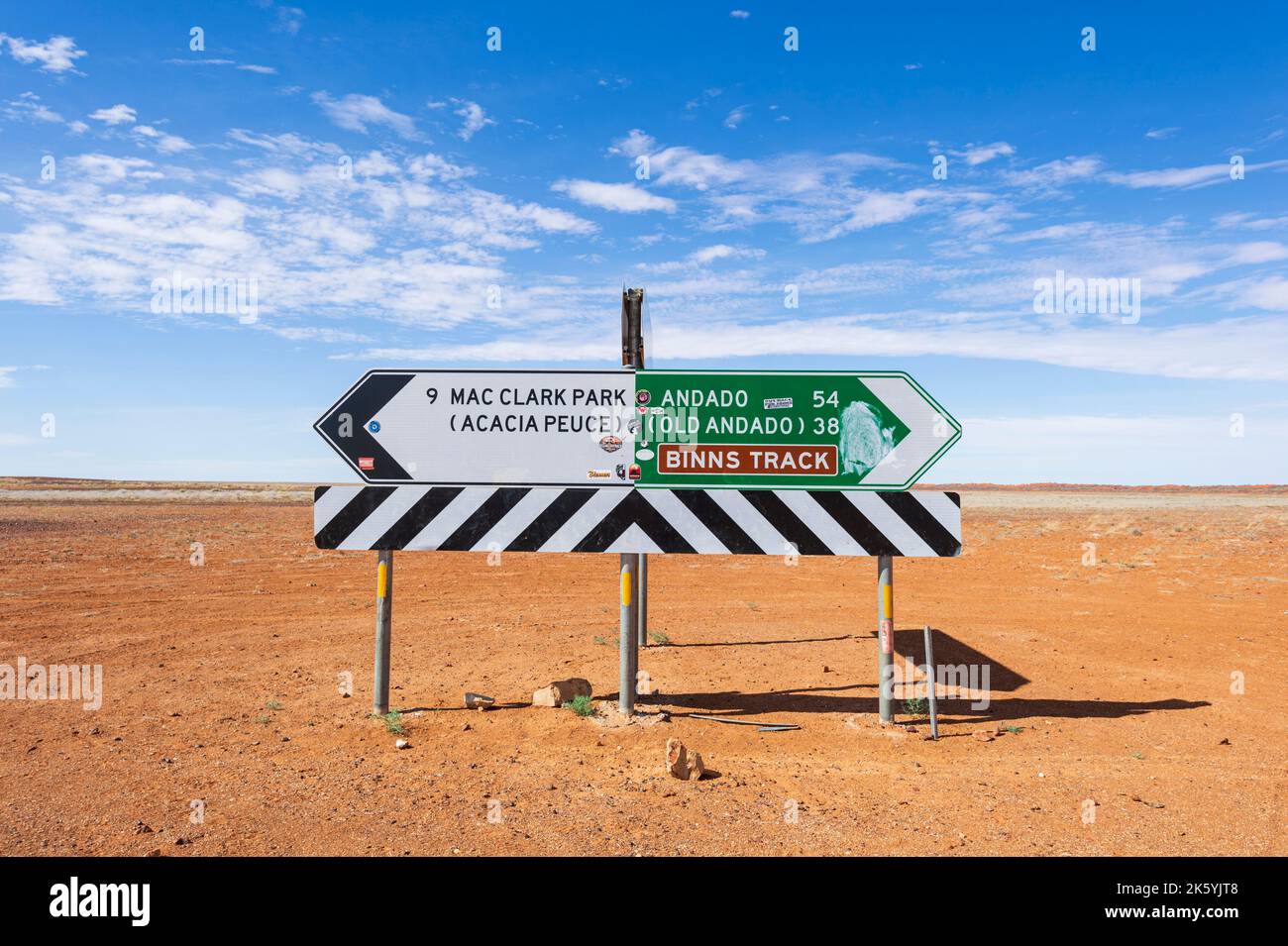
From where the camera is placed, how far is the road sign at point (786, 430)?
632 cm

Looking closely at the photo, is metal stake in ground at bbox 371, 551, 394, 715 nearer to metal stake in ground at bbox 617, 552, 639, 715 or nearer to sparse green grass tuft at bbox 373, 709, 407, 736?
sparse green grass tuft at bbox 373, 709, 407, 736

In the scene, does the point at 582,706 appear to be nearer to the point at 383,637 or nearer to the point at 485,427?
the point at 383,637

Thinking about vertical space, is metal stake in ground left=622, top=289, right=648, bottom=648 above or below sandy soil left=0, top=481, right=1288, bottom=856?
above

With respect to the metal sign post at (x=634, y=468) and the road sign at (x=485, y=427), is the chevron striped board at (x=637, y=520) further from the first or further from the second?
the road sign at (x=485, y=427)

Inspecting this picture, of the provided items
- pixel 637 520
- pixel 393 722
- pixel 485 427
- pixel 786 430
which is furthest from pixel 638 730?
pixel 485 427

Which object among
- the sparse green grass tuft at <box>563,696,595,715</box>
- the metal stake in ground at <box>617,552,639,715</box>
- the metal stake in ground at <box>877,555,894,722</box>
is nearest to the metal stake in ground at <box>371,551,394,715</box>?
the sparse green grass tuft at <box>563,696,595,715</box>

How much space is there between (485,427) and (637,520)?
1.61m

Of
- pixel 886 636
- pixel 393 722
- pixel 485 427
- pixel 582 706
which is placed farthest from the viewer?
pixel 485 427

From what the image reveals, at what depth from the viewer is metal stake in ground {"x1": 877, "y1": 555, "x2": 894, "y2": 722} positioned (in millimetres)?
6207

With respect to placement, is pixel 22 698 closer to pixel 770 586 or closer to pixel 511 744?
pixel 511 744

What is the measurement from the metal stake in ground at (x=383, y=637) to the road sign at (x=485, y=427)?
31.8 inches

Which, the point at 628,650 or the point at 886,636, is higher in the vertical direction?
the point at 886,636

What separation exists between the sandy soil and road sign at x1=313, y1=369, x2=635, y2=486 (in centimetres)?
216

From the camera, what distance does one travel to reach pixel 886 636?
6.20 meters
